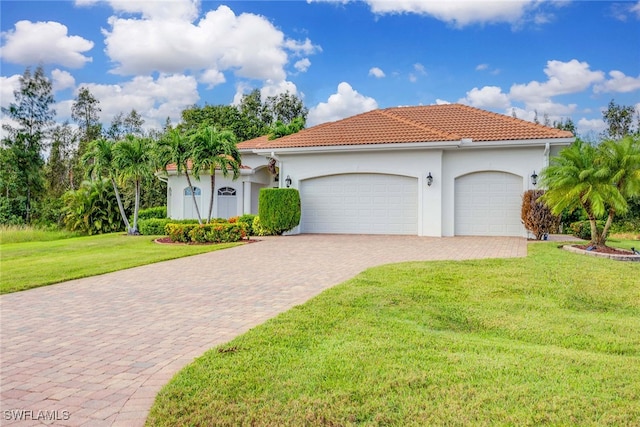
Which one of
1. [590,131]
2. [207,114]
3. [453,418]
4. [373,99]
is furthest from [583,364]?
[207,114]

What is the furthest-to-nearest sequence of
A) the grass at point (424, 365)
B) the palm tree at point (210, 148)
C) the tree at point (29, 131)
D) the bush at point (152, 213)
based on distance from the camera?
the tree at point (29, 131), the bush at point (152, 213), the palm tree at point (210, 148), the grass at point (424, 365)

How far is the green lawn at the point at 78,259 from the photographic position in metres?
9.58

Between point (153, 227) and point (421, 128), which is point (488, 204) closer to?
point (421, 128)

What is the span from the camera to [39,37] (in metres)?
14.7

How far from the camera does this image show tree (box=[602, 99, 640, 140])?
31266 mm

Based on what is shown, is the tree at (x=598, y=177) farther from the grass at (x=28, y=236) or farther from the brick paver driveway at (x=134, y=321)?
the grass at (x=28, y=236)

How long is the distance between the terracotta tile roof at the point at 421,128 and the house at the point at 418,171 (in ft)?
0.13

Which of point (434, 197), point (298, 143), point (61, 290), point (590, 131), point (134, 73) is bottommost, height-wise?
point (61, 290)

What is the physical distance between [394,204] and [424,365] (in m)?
14.1

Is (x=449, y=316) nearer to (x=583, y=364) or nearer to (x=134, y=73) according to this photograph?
(x=583, y=364)

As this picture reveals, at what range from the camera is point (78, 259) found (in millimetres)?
12625

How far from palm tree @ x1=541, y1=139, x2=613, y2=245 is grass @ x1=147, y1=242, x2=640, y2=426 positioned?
4800mm

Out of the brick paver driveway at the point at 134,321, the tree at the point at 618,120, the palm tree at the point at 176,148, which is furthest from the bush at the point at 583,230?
the tree at the point at 618,120

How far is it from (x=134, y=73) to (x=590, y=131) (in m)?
28.6
